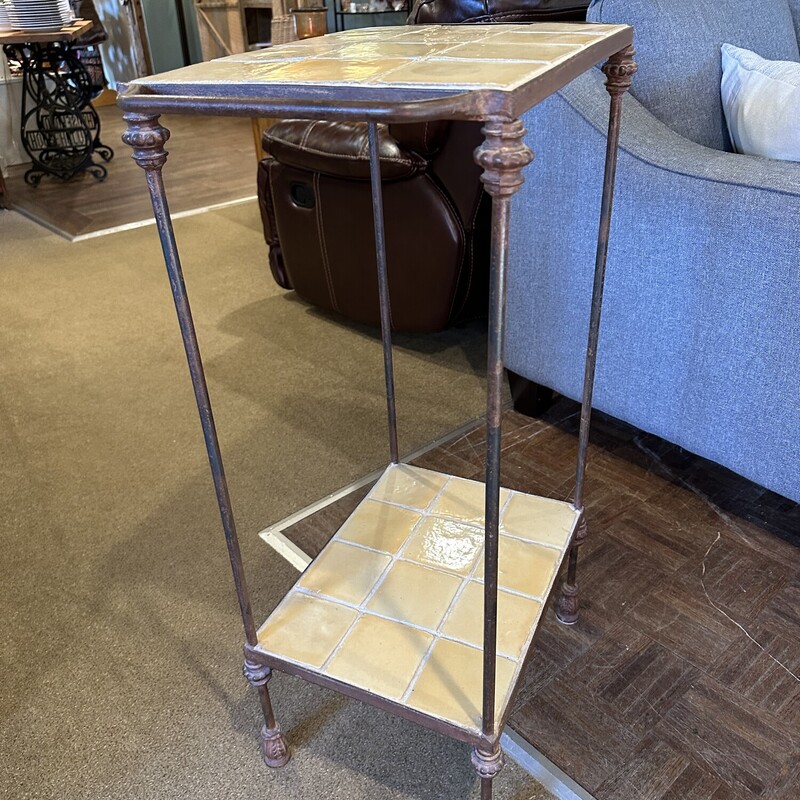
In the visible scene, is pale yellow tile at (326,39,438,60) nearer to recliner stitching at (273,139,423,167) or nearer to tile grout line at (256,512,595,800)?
tile grout line at (256,512,595,800)

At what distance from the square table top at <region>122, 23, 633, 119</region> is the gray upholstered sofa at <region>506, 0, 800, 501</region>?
1.21 ft

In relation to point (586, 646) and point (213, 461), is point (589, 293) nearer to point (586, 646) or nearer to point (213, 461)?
point (586, 646)

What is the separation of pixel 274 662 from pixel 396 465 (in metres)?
0.41

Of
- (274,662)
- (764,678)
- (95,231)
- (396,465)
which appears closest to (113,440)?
(396,465)

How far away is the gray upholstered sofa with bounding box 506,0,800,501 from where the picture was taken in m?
1.02

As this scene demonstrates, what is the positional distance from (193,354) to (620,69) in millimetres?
541

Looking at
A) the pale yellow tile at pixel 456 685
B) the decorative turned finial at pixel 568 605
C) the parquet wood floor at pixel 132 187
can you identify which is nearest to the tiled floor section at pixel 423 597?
the pale yellow tile at pixel 456 685

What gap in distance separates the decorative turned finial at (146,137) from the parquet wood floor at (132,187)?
230 centimetres

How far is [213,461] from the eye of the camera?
73 centimetres

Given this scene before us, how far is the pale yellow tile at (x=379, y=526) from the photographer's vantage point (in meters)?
0.98

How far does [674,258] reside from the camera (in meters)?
1.11

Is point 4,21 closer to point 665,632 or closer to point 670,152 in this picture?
point 670,152

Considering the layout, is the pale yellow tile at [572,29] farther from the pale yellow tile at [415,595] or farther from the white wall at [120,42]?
the white wall at [120,42]

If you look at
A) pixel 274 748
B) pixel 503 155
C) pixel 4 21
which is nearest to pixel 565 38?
pixel 503 155
